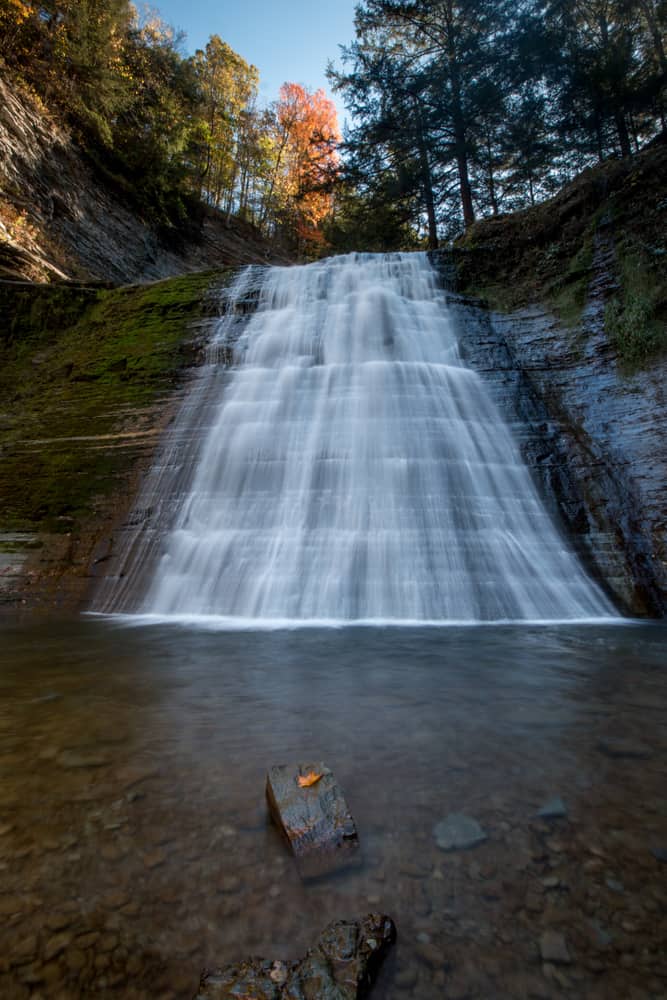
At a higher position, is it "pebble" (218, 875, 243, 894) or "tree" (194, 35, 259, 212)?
"tree" (194, 35, 259, 212)

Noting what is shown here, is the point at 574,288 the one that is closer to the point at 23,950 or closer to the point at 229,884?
the point at 229,884

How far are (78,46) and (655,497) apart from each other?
18.1m

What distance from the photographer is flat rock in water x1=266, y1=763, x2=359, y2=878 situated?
1225 millimetres

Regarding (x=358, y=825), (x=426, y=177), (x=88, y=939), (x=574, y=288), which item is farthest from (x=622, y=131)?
(x=88, y=939)

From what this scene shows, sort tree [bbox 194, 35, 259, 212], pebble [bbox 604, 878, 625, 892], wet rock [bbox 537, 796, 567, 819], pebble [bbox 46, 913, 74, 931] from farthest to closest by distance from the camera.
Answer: tree [bbox 194, 35, 259, 212]
wet rock [bbox 537, 796, 567, 819]
pebble [bbox 604, 878, 625, 892]
pebble [bbox 46, 913, 74, 931]

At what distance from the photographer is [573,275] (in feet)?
26.7

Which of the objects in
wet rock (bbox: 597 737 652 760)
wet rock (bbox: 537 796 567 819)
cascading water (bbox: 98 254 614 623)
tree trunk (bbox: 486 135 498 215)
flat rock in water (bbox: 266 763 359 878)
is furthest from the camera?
tree trunk (bbox: 486 135 498 215)

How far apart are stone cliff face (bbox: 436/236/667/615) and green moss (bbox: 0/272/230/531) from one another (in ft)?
18.2

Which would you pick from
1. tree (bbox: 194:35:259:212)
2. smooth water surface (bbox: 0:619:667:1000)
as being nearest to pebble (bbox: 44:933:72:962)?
smooth water surface (bbox: 0:619:667:1000)

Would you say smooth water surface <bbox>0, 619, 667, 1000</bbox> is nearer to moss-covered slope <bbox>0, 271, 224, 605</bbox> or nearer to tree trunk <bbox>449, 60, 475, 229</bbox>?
moss-covered slope <bbox>0, 271, 224, 605</bbox>

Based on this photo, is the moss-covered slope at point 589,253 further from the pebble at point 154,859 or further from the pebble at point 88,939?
the pebble at point 88,939

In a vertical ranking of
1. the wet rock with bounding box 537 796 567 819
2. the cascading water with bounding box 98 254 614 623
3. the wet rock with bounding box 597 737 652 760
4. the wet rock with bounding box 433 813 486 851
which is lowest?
the wet rock with bounding box 433 813 486 851

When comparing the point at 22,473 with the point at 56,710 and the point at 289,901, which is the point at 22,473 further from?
the point at 289,901

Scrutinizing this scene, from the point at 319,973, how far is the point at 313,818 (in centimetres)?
42
